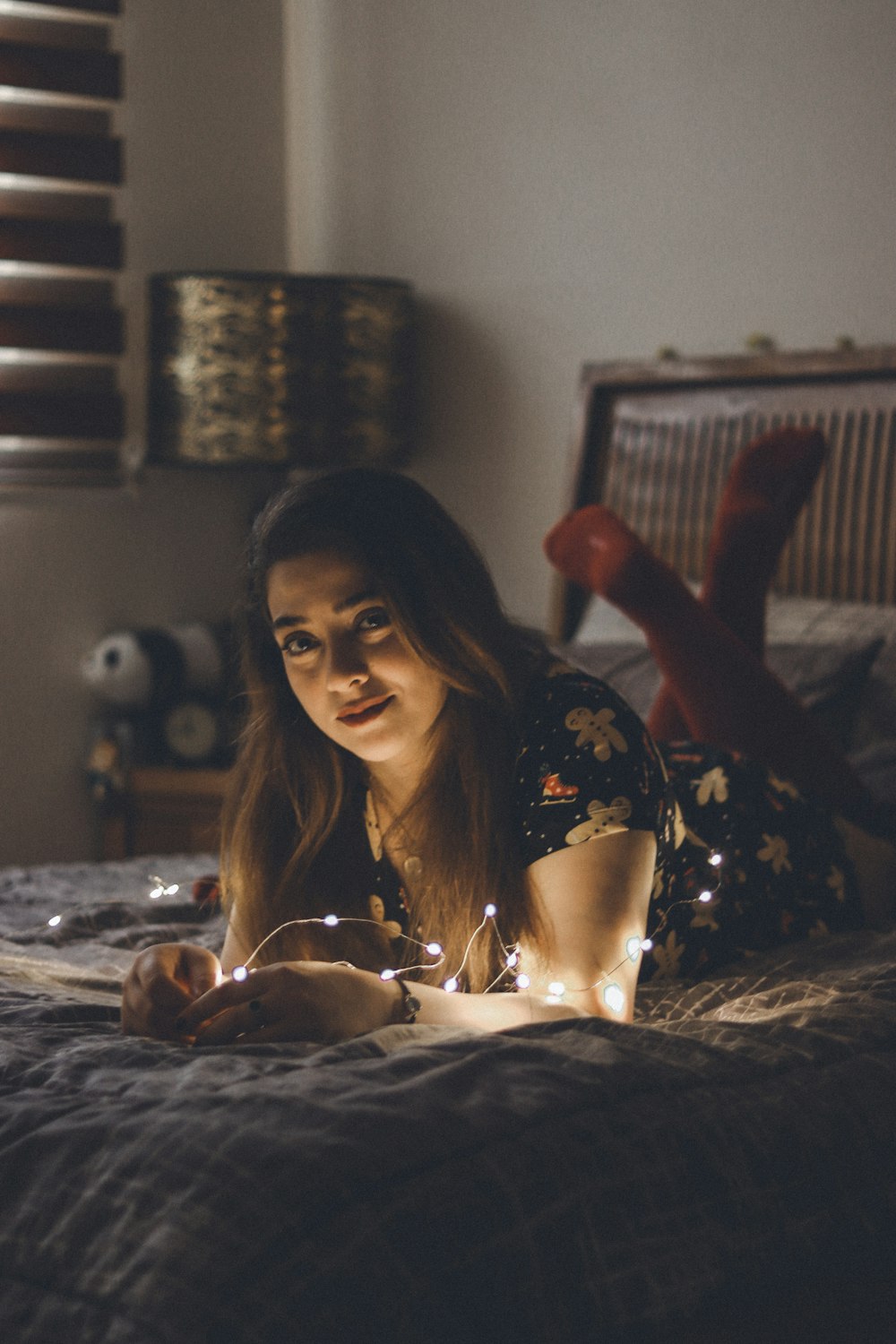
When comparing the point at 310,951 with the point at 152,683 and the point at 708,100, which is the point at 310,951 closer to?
the point at 152,683

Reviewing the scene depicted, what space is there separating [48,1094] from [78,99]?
9.03 feet

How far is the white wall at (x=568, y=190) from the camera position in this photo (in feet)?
9.09

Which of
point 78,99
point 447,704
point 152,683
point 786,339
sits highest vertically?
point 78,99

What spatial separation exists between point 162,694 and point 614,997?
2126mm

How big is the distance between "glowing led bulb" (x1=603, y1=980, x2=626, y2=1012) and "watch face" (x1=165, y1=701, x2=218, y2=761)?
2063 millimetres

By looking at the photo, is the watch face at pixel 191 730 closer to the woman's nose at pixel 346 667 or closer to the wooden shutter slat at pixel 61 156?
the wooden shutter slat at pixel 61 156

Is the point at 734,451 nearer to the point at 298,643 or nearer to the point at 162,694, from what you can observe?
the point at 162,694

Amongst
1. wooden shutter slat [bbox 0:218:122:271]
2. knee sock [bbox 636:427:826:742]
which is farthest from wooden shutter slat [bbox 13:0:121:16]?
knee sock [bbox 636:427:826:742]

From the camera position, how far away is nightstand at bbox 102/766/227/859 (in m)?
3.08

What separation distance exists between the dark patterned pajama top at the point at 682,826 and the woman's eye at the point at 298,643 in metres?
0.21

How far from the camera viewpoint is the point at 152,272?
345cm

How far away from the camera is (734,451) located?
2850 mm

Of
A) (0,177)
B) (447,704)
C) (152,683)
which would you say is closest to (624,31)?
(0,177)

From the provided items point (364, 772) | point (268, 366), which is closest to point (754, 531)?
point (364, 772)
